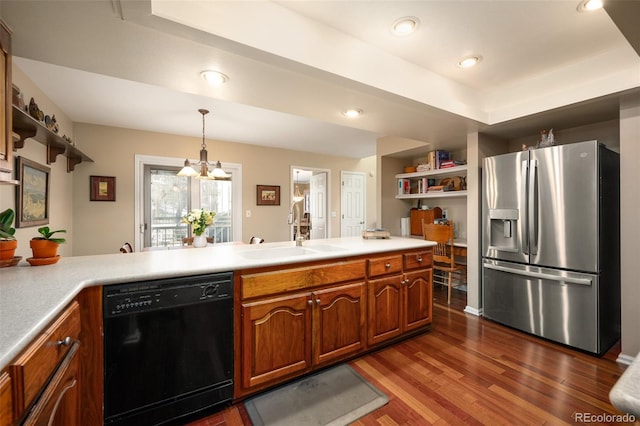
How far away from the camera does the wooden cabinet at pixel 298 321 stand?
169 cm

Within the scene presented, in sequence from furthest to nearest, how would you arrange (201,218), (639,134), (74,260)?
(201,218), (639,134), (74,260)

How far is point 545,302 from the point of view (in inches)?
98.4

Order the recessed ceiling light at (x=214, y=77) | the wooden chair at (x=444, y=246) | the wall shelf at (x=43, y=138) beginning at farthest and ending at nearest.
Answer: the wooden chair at (x=444, y=246) < the wall shelf at (x=43, y=138) < the recessed ceiling light at (x=214, y=77)

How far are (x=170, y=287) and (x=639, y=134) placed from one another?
3.43m

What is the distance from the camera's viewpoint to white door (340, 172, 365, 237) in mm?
6199

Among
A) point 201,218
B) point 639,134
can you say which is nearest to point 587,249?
point 639,134

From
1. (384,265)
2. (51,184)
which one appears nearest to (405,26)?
(384,265)

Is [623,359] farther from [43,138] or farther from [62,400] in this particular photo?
[43,138]

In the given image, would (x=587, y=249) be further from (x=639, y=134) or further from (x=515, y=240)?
(x=639, y=134)

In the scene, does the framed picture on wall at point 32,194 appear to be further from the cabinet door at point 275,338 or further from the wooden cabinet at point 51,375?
the cabinet door at point 275,338

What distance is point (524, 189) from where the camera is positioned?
103 inches

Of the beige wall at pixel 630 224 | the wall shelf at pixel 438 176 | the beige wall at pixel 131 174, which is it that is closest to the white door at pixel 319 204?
the beige wall at pixel 131 174

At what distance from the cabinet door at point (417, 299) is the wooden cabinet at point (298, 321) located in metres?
0.52

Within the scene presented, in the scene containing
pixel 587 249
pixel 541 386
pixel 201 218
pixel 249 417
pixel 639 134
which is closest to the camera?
pixel 249 417
